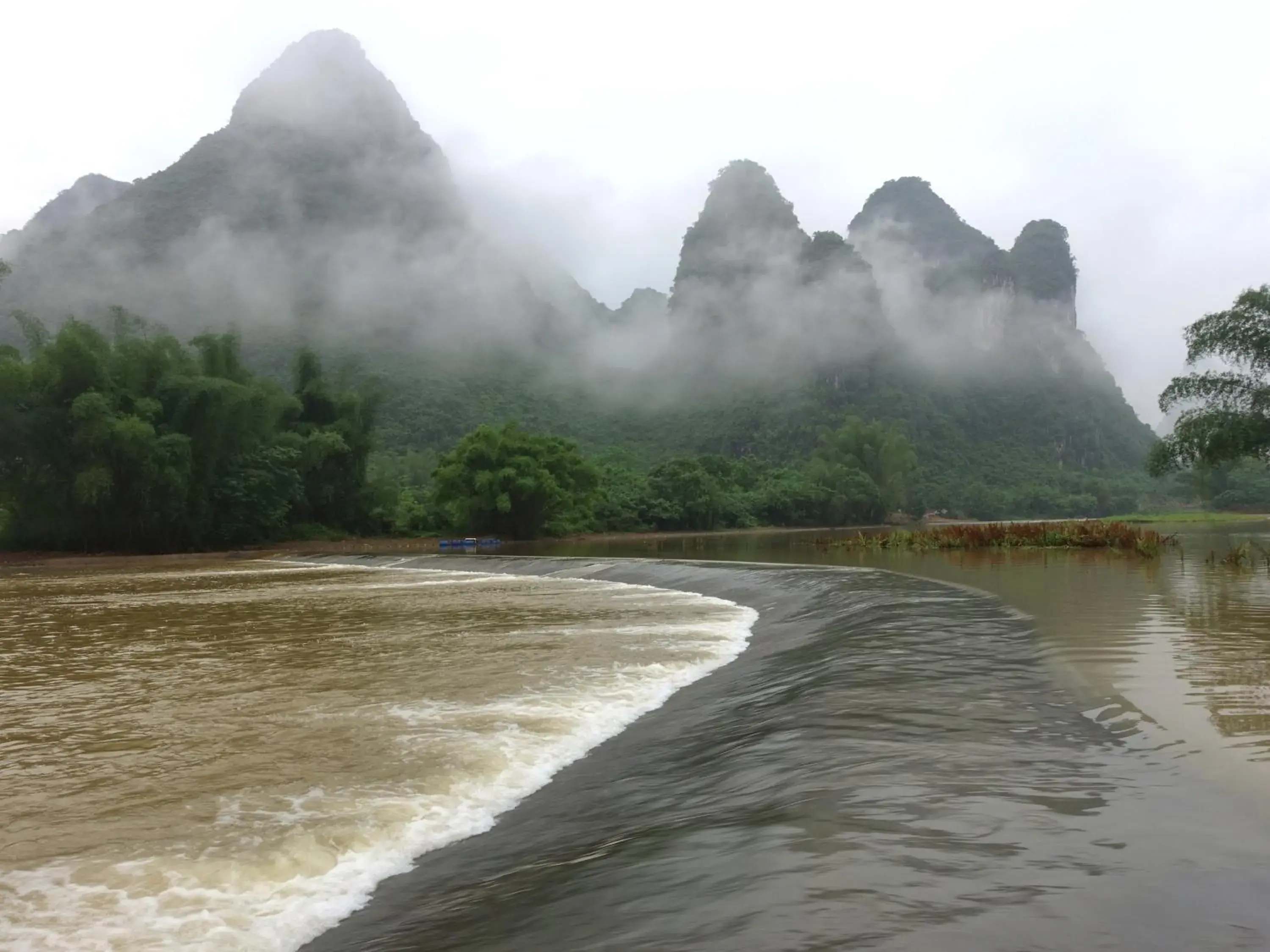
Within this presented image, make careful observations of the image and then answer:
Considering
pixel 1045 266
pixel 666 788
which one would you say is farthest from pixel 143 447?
pixel 1045 266

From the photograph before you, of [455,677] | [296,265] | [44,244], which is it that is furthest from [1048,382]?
[455,677]

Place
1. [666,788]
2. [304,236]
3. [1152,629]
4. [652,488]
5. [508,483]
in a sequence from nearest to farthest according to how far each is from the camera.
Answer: [666,788]
[1152,629]
[508,483]
[652,488]
[304,236]

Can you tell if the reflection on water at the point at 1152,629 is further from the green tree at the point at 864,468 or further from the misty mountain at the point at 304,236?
the misty mountain at the point at 304,236

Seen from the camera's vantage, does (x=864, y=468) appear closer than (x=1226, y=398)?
No

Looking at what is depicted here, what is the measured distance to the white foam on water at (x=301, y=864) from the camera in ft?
12.8

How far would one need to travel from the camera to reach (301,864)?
4598 mm

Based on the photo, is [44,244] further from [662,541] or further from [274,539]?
[662,541]

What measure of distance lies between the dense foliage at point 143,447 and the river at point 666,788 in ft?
93.2

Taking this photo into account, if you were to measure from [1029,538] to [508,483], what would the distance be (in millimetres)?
27492

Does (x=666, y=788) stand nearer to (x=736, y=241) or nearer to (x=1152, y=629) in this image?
(x=1152, y=629)

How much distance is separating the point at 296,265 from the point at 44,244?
2946cm

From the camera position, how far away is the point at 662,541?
50.1m

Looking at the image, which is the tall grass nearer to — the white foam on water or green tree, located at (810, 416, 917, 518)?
the white foam on water

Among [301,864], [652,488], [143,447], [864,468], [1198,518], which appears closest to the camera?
[301,864]
